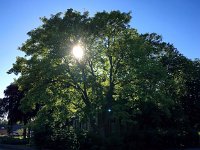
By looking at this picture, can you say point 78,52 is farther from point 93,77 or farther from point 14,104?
point 14,104

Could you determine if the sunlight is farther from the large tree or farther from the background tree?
the background tree

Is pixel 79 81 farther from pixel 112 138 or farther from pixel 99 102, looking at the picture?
pixel 112 138

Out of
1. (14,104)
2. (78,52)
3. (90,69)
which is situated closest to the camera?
(78,52)

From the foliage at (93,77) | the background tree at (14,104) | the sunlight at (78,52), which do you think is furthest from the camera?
the background tree at (14,104)

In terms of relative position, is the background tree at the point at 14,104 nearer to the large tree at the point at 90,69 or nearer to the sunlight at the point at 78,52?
the large tree at the point at 90,69

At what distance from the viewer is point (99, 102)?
23.8m

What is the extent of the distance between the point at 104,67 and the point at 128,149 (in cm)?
735

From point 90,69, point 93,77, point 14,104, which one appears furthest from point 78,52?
point 14,104

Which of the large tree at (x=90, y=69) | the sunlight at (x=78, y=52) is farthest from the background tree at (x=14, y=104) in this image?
the sunlight at (x=78, y=52)

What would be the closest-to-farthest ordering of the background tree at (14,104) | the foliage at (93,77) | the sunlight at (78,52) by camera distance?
the foliage at (93,77) < the sunlight at (78,52) < the background tree at (14,104)

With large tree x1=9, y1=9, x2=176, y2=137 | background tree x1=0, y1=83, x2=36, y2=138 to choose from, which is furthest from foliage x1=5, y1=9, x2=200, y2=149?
background tree x1=0, y1=83, x2=36, y2=138

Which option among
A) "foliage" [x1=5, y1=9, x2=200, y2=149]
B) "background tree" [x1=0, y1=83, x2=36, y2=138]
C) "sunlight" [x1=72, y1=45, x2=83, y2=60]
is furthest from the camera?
"background tree" [x1=0, y1=83, x2=36, y2=138]

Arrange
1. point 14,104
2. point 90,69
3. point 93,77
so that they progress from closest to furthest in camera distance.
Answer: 1. point 93,77
2. point 90,69
3. point 14,104

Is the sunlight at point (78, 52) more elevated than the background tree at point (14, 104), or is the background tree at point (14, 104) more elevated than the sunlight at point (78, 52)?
the sunlight at point (78, 52)
